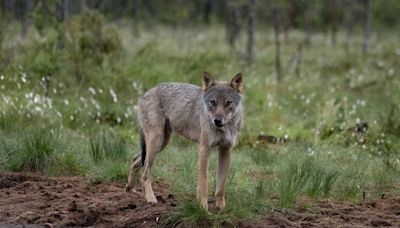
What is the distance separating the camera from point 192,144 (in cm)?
1438

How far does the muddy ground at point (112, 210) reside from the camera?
865cm

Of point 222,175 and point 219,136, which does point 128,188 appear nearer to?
point 222,175

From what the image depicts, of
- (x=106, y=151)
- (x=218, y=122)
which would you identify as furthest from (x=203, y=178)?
(x=106, y=151)

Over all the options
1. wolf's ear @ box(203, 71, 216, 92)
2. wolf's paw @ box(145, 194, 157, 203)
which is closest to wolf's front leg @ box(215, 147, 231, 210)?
wolf's ear @ box(203, 71, 216, 92)

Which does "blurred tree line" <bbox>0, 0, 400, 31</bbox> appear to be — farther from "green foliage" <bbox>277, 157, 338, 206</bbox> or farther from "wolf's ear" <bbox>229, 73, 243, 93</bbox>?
"wolf's ear" <bbox>229, 73, 243, 93</bbox>

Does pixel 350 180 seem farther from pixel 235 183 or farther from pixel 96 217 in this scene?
pixel 96 217

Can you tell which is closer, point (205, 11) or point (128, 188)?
point (128, 188)

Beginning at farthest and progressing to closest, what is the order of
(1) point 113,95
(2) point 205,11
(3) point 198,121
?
(2) point 205,11 → (1) point 113,95 → (3) point 198,121

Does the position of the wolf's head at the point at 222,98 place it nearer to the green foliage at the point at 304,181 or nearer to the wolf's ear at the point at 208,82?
the wolf's ear at the point at 208,82

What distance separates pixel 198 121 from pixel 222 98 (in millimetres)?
623

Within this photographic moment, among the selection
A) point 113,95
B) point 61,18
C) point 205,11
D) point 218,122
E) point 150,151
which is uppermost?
point 205,11

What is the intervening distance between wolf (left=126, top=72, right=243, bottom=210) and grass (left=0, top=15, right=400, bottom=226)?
0.37m

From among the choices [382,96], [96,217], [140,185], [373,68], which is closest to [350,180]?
[140,185]

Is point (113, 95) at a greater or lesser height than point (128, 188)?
greater
